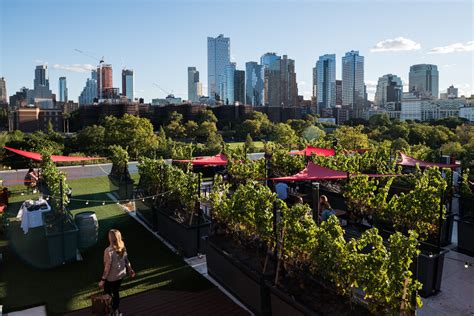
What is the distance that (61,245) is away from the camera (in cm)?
801

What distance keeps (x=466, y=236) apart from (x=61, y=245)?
900 centimetres

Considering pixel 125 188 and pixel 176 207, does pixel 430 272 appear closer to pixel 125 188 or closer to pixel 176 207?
pixel 176 207

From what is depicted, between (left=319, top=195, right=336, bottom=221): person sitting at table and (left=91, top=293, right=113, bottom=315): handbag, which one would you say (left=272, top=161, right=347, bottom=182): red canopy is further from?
(left=91, top=293, right=113, bottom=315): handbag

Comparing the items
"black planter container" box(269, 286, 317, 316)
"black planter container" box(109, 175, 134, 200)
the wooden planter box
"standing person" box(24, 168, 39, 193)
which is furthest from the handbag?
"standing person" box(24, 168, 39, 193)

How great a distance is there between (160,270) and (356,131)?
2449 centimetres

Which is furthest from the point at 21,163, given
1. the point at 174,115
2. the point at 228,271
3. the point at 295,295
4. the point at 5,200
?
the point at 174,115

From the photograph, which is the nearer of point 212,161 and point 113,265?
point 113,265

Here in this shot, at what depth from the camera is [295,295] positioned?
5559 mm

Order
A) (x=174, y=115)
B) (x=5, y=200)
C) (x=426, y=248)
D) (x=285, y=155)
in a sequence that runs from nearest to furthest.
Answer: (x=426, y=248), (x=5, y=200), (x=285, y=155), (x=174, y=115)

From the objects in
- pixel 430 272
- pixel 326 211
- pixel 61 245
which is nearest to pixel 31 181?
pixel 61 245

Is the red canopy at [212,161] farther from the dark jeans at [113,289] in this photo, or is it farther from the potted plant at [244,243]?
the dark jeans at [113,289]

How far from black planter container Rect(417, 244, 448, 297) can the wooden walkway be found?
126 inches

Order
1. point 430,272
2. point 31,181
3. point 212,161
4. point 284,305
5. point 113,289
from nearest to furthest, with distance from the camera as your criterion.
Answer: point 284,305 < point 113,289 < point 430,272 < point 212,161 < point 31,181

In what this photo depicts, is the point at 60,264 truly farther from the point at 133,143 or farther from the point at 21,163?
the point at 133,143
